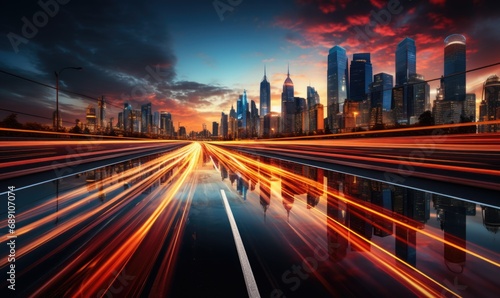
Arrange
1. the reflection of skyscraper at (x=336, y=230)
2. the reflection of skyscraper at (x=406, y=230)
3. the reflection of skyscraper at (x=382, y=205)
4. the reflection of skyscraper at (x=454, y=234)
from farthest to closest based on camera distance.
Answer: the reflection of skyscraper at (x=382, y=205) < the reflection of skyscraper at (x=336, y=230) < the reflection of skyscraper at (x=406, y=230) < the reflection of skyscraper at (x=454, y=234)

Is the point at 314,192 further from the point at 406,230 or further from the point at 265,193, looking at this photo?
the point at 406,230

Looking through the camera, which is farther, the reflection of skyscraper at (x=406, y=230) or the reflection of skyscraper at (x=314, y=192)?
the reflection of skyscraper at (x=314, y=192)

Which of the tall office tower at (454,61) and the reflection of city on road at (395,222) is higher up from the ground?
the tall office tower at (454,61)

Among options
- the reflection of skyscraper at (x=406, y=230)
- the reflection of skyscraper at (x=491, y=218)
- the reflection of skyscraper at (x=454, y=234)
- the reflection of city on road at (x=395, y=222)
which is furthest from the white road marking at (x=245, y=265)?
the reflection of skyscraper at (x=491, y=218)

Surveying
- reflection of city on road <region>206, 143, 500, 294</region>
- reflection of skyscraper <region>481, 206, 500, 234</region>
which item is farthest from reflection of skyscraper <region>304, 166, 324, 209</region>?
reflection of skyscraper <region>481, 206, 500, 234</region>

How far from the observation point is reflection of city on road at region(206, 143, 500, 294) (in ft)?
12.5

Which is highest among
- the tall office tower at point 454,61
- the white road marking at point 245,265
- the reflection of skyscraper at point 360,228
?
the tall office tower at point 454,61

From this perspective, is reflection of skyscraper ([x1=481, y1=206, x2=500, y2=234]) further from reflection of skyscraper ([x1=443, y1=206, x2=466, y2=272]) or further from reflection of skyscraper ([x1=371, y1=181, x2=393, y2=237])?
reflection of skyscraper ([x1=371, y1=181, x2=393, y2=237])

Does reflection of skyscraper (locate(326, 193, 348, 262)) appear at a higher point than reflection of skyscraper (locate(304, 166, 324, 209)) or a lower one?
lower

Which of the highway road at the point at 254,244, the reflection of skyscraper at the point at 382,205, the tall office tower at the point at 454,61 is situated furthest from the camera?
the tall office tower at the point at 454,61

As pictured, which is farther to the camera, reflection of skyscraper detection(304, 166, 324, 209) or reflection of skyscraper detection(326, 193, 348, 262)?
reflection of skyscraper detection(304, 166, 324, 209)

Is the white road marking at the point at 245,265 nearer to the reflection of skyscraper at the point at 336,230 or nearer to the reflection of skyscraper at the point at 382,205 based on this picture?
the reflection of skyscraper at the point at 336,230

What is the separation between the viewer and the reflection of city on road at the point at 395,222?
12.5 feet

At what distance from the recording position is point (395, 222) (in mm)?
5477
